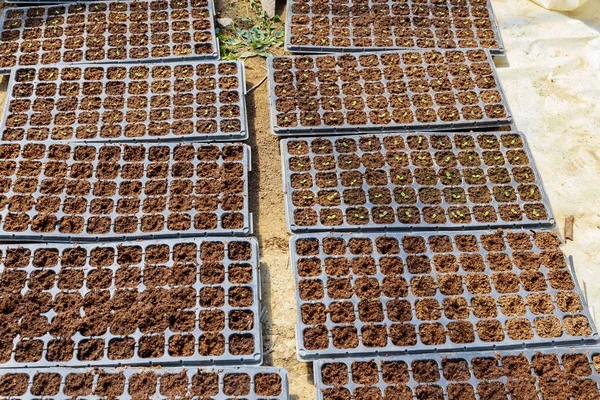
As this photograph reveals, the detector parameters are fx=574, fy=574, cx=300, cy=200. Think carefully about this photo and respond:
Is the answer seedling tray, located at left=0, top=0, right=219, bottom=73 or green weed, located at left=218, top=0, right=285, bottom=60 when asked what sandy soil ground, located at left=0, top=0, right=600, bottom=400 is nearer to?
green weed, located at left=218, top=0, right=285, bottom=60

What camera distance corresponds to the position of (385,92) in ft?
17.7

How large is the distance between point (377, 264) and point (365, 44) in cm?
250

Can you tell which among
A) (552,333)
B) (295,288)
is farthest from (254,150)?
(552,333)

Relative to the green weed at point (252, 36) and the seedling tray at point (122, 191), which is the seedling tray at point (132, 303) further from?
the green weed at point (252, 36)

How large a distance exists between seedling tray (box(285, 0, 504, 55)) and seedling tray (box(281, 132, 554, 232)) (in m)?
1.22

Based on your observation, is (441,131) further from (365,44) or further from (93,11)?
(93,11)

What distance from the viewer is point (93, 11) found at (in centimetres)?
602

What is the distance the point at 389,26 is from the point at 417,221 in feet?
7.89

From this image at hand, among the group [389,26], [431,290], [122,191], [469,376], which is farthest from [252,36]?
[469,376]

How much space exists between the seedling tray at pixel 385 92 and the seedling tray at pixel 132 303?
1.48 m

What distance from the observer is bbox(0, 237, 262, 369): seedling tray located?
392 cm

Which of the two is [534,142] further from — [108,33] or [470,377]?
[108,33]

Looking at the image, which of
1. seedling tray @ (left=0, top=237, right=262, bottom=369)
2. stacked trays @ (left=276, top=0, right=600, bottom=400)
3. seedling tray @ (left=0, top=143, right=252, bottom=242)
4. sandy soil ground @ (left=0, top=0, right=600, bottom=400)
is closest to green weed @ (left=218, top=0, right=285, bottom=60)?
sandy soil ground @ (left=0, top=0, right=600, bottom=400)

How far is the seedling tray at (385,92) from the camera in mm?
5172
